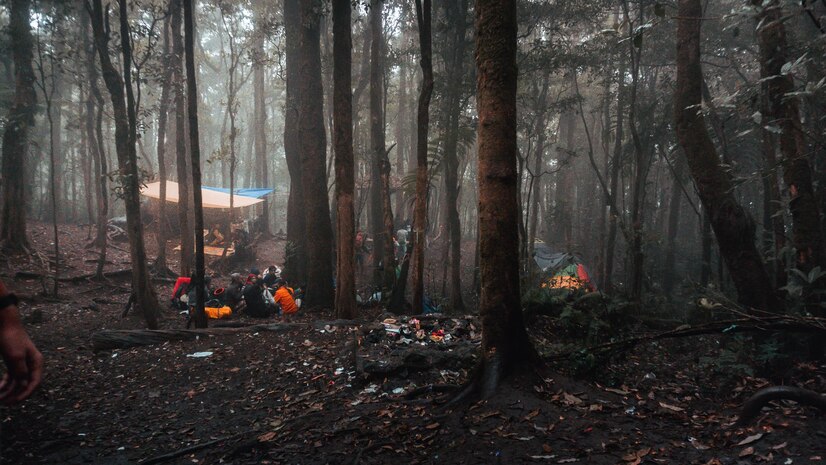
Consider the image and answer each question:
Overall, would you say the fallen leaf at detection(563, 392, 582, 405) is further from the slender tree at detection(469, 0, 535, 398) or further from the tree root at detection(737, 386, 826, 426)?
the tree root at detection(737, 386, 826, 426)

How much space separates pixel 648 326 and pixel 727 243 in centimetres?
284

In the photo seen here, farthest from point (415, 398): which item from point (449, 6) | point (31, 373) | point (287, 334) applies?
point (449, 6)

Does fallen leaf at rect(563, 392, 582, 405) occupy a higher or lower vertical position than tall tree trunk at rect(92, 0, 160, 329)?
lower

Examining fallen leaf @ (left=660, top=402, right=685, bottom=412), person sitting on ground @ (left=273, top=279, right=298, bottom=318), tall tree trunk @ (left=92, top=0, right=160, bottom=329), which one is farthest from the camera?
person sitting on ground @ (left=273, top=279, right=298, bottom=318)

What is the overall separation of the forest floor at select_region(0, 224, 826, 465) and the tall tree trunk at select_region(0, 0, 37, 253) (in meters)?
7.12

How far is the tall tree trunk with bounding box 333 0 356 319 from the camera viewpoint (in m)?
7.47

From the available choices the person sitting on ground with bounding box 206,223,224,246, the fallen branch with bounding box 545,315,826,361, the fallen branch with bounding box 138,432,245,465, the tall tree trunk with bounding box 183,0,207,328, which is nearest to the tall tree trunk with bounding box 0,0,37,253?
the person sitting on ground with bounding box 206,223,224,246

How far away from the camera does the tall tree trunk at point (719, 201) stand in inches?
246

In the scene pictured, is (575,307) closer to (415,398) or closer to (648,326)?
(648,326)

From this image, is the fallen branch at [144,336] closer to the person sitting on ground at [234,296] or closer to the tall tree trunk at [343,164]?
the tall tree trunk at [343,164]

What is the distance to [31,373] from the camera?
73.9 inches

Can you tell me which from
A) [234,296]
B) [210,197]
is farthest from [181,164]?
[210,197]

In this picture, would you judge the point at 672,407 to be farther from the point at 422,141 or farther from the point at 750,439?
the point at 422,141

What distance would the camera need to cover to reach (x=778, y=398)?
310 centimetres
